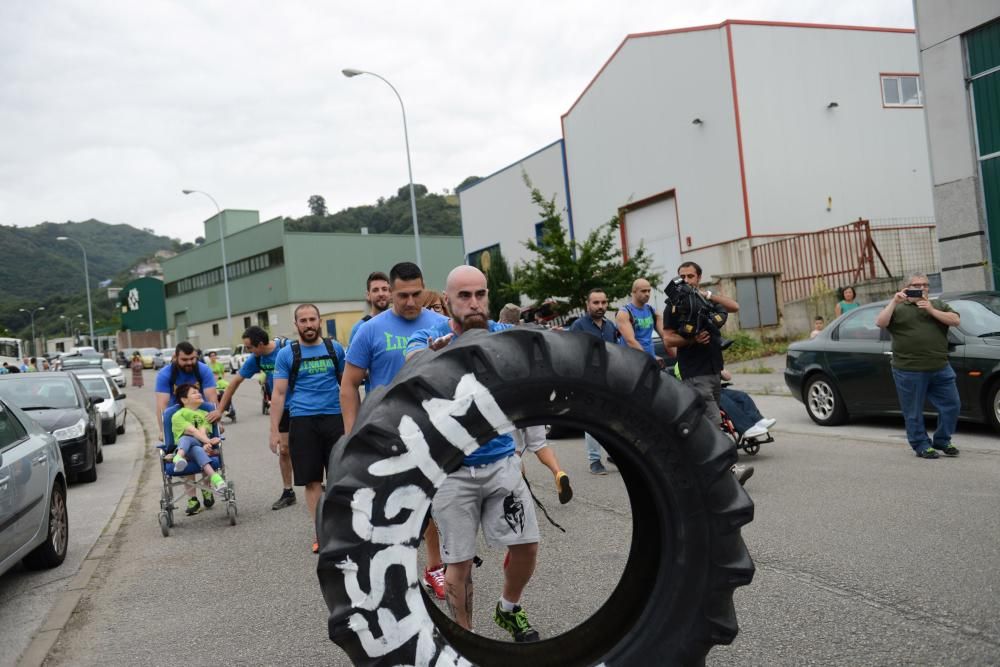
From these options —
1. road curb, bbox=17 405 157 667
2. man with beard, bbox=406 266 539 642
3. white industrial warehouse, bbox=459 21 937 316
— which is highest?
white industrial warehouse, bbox=459 21 937 316

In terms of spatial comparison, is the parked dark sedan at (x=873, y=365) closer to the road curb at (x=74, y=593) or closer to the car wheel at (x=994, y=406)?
the car wheel at (x=994, y=406)

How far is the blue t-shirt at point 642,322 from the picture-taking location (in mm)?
9016

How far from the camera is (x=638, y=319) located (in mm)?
9031

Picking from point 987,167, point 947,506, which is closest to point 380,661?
point 947,506

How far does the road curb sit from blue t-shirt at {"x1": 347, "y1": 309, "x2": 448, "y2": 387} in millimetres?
2387

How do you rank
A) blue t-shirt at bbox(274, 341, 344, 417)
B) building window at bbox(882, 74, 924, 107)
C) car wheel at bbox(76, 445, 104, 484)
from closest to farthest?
blue t-shirt at bbox(274, 341, 344, 417), car wheel at bbox(76, 445, 104, 484), building window at bbox(882, 74, 924, 107)

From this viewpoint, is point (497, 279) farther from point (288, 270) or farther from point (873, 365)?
point (288, 270)

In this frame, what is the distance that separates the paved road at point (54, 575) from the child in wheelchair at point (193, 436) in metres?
1.13

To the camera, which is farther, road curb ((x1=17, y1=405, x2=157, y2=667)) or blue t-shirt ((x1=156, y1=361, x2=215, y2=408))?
blue t-shirt ((x1=156, y1=361, x2=215, y2=408))

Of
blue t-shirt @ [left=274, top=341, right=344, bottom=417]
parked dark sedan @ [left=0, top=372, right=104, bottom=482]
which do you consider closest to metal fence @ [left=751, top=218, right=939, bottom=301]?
parked dark sedan @ [left=0, top=372, right=104, bottom=482]

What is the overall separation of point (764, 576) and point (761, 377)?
42.7 ft

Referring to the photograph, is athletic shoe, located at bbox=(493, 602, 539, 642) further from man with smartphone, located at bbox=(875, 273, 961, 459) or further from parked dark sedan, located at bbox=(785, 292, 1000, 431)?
parked dark sedan, located at bbox=(785, 292, 1000, 431)

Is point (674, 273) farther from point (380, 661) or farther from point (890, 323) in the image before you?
point (380, 661)

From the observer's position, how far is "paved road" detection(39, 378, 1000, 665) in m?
4.07
